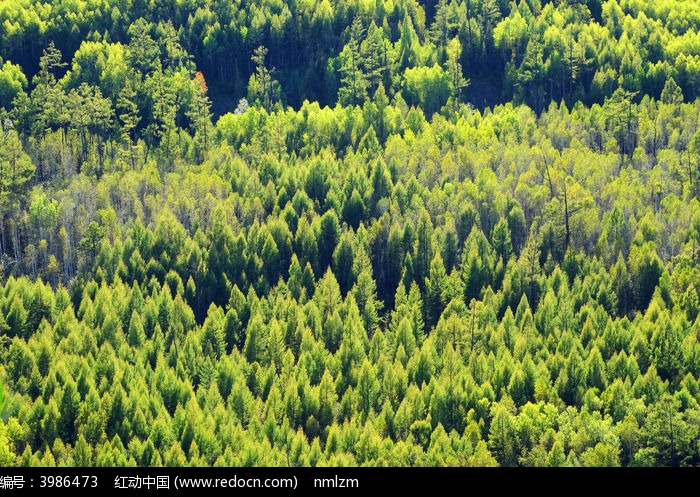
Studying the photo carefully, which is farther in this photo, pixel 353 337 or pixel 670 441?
pixel 353 337

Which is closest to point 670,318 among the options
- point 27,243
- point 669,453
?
point 669,453

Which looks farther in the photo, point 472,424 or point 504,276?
point 504,276

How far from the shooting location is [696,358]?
164625mm

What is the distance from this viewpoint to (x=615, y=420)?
15338cm

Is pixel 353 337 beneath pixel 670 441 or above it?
beneath

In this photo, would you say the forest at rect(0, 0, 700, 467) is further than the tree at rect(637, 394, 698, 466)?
Yes

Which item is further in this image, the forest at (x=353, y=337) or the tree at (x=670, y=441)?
the forest at (x=353, y=337)
